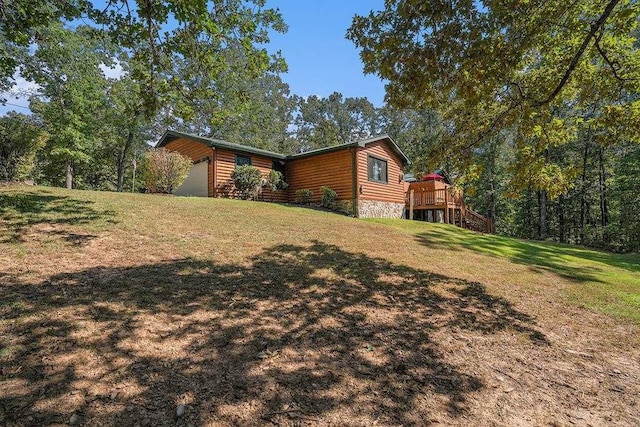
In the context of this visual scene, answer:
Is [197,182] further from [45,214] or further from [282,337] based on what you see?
[282,337]

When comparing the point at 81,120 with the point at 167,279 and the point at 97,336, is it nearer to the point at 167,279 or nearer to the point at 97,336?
the point at 167,279

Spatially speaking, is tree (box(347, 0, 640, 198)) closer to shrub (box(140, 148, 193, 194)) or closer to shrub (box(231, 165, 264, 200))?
shrub (box(231, 165, 264, 200))

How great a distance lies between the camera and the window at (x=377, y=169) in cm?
1820

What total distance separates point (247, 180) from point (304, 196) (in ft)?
11.1

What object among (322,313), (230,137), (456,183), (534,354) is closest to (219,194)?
(456,183)

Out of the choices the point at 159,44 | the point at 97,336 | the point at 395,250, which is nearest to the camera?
the point at 97,336

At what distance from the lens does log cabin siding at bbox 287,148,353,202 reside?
1741 centimetres

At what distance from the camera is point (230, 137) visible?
3566 centimetres

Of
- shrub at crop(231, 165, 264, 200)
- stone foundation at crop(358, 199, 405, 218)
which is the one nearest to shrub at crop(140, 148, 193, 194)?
shrub at crop(231, 165, 264, 200)

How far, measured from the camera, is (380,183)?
61.8 ft

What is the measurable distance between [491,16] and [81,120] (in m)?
24.9

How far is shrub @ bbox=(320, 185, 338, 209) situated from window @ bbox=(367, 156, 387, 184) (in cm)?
229

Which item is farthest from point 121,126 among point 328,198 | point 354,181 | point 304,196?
point 354,181

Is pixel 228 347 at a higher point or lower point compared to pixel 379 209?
lower
